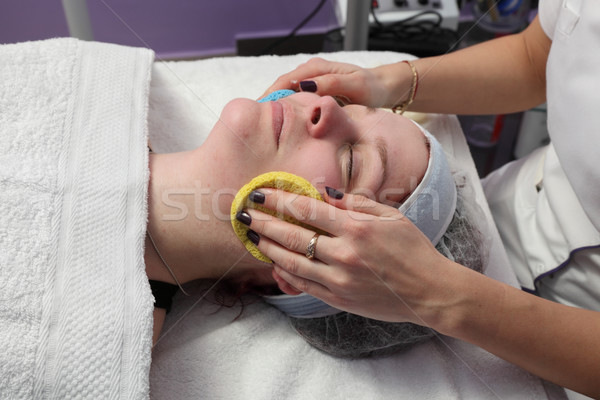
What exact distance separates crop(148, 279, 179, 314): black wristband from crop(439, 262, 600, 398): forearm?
552mm

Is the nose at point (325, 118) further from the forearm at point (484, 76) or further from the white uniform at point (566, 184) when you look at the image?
the white uniform at point (566, 184)

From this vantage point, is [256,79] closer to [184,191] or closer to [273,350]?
[184,191]

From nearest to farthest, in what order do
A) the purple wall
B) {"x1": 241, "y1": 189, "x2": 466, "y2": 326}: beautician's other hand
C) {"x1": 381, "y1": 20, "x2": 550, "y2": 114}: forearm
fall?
{"x1": 241, "y1": 189, "x2": 466, "y2": 326}: beautician's other hand, {"x1": 381, "y1": 20, "x2": 550, "y2": 114}: forearm, the purple wall

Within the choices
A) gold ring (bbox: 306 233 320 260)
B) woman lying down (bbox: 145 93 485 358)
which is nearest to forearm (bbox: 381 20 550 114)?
woman lying down (bbox: 145 93 485 358)

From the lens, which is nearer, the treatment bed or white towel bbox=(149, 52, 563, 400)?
the treatment bed

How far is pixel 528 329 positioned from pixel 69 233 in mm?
819

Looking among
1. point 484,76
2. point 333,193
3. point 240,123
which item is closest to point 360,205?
point 333,193

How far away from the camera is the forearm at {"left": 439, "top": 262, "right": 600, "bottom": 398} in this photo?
886 millimetres

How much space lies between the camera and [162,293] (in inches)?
43.1

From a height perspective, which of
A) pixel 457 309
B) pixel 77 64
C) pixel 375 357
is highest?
pixel 77 64

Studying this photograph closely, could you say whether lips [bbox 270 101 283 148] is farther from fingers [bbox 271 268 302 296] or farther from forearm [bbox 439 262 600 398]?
forearm [bbox 439 262 600 398]

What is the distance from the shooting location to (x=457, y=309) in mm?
878

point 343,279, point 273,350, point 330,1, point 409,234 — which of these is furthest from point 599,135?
point 330,1

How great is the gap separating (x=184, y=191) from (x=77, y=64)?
0.43 m
